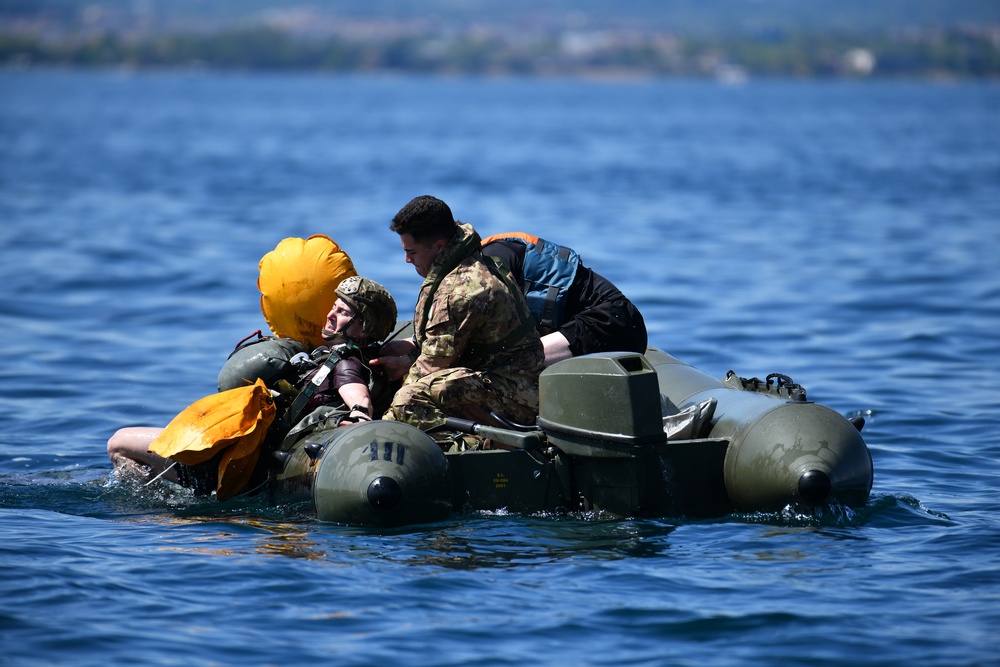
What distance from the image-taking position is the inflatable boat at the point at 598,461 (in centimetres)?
728

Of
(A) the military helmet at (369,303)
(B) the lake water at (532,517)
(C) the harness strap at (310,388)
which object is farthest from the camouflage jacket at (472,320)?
(B) the lake water at (532,517)

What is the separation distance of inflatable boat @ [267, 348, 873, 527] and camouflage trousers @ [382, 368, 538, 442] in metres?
0.14

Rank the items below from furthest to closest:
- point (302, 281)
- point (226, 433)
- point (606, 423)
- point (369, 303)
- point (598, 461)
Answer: point (302, 281) < point (369, 303) < point (226, 433) < point (598, 461) < point (606, 423)

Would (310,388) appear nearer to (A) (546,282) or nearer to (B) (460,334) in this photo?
(B) (460,334)

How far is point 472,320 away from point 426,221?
63cm

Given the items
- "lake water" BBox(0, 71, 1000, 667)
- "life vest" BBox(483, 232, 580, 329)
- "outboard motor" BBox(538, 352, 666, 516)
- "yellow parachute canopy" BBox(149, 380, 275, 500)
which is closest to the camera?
"lake water" BBox(0, 71, 1000, 667)

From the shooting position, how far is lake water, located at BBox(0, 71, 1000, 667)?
20.9 ft

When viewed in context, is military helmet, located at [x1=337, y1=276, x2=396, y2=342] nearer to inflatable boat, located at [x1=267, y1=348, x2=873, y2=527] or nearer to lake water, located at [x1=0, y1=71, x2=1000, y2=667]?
inflatable boat, located at [x1=267, y1=348, x2=873, y2=527]

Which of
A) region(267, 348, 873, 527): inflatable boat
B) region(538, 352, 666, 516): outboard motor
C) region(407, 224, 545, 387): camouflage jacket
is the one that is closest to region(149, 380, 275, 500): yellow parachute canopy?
region(267, 348, 873, 527): inflatable boat

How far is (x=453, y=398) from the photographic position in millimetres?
7754

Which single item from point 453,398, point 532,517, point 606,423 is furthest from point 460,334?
point 532,517

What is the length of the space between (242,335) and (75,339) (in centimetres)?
194

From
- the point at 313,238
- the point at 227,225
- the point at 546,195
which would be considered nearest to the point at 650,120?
the point at 546,195

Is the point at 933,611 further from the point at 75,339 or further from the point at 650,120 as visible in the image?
the point at 650,120
